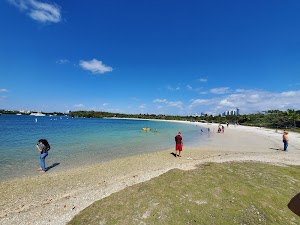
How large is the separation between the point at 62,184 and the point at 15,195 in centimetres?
223

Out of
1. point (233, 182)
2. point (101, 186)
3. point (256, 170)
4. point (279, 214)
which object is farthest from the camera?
point (256, 170)

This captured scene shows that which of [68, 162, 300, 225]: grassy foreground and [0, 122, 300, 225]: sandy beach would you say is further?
[0, 122, 300, 225]: sandy beach

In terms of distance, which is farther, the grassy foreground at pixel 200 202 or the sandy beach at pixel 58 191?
the sandy beach at pixel 58 191

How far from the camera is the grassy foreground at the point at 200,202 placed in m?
6.30

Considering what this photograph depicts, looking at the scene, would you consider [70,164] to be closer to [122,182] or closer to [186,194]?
[122,182]

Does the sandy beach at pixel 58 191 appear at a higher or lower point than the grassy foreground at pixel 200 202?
lower

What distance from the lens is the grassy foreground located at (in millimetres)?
6305

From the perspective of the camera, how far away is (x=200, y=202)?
7.24 metres

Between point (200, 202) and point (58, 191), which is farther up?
point (200, 202)

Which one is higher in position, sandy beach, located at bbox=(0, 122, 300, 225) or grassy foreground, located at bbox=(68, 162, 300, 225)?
grassy foreground, located at bbox=(68, 162, 300, 225)

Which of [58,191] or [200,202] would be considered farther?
[58,191]

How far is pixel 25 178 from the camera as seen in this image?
488 inches

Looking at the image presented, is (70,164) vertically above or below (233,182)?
below

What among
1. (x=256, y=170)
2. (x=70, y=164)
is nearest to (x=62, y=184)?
(x=70, y=164)
